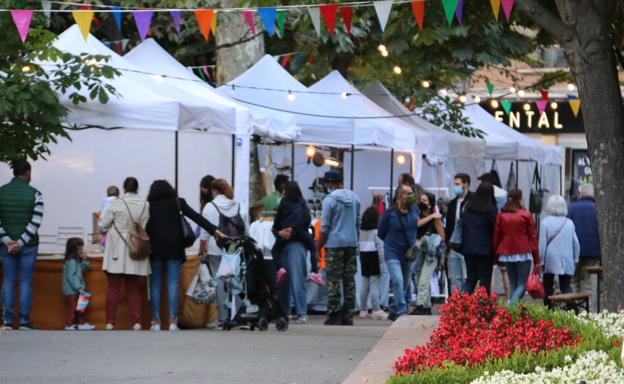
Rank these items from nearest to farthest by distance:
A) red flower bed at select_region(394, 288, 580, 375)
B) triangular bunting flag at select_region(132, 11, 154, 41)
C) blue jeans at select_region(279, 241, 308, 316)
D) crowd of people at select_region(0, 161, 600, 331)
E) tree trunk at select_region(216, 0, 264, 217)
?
red flower bed at select_region(394, 288, 580, 375) < crowd of people at select_region(0, 161, 600, 331) < blue jeans at select_region(279, 241, 308, 316) < triangular bunting flag at select_region(132, 11, 154, 41) < tree trunk at select_region(216, 0, 264, 217)

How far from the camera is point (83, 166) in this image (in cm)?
2350

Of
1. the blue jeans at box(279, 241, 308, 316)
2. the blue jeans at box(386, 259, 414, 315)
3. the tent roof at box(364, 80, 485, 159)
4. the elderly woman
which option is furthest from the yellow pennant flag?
the tent roof at box(364, 80, 485, 159)

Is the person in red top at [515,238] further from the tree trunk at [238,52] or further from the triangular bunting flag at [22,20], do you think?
the tree trunk at [238,52]

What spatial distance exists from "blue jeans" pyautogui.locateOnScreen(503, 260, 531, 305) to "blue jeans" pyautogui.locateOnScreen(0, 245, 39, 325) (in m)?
5.73

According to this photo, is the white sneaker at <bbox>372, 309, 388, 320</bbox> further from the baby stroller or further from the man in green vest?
the man in green vest

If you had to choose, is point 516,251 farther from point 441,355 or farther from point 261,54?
point 261,54

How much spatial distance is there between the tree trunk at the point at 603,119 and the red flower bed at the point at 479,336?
6.92 feet

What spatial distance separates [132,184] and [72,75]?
1542 mm

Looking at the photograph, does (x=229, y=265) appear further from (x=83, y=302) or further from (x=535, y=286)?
(x=535, y=286)

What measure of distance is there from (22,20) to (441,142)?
33.3 feet

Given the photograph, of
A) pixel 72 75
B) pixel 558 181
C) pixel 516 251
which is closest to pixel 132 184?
pixel 72 75

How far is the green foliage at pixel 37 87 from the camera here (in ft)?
52.9

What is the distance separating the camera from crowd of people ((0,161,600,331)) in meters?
16.1

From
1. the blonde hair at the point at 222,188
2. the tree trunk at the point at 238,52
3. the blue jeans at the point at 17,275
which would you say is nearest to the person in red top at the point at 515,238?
the blonde hair at the point at 222,188
